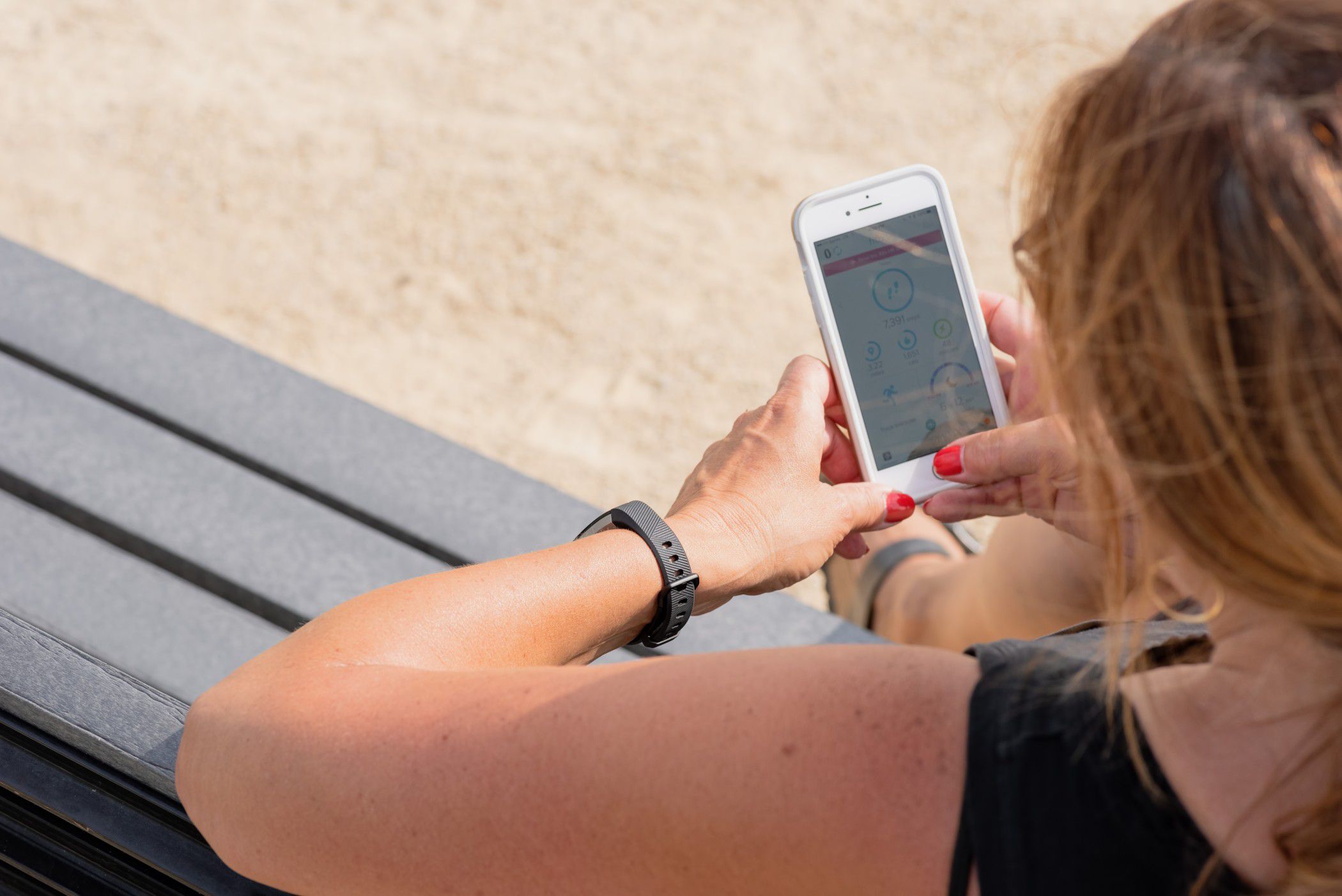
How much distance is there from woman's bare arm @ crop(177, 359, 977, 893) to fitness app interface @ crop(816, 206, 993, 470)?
612mm

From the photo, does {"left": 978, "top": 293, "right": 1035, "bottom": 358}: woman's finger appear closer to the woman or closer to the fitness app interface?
the fitness app interface

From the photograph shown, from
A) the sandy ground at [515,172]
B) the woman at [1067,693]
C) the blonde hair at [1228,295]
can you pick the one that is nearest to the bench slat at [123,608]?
the woman at [1067,693]

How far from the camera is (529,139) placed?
123 inches

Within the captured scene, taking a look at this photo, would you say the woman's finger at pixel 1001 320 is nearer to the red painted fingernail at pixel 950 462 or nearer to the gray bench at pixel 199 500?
the red painted fingernail at pixel 950 462

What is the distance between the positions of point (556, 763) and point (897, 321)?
82 cm

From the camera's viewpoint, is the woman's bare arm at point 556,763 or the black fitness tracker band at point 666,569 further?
the black fitness tracker band at point 666,569

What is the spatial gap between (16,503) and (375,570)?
46cm

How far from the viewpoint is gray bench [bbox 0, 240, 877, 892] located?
135cm

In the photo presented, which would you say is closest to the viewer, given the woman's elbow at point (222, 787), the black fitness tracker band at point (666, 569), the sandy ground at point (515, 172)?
the woman's elbow at point (222, 787)

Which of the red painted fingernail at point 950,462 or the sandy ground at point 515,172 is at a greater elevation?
the sandy ground at point 515,172

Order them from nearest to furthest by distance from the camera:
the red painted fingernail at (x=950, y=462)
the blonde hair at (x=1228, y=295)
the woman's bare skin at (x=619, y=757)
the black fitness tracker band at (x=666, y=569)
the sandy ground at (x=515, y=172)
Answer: the blonde hair at (x=1228, y=295) < the woman's bare skin at (x=619, y=757) < the black fitness tracker band at (x=666, y=569) < the red painted fingernail at (x=950, y=462) < the sandy ground at (x=515, y=172)

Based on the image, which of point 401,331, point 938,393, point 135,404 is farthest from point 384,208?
point 938,393

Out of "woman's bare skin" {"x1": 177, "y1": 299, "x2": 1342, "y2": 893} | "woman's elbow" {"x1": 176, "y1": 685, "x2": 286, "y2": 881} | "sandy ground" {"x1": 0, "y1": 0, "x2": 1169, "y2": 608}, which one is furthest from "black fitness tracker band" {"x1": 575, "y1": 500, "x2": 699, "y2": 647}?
"sandy ground" {"x1": 0, "y1": 0, "x2": 1169, "y2": 608}

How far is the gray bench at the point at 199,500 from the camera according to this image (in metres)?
1.35
